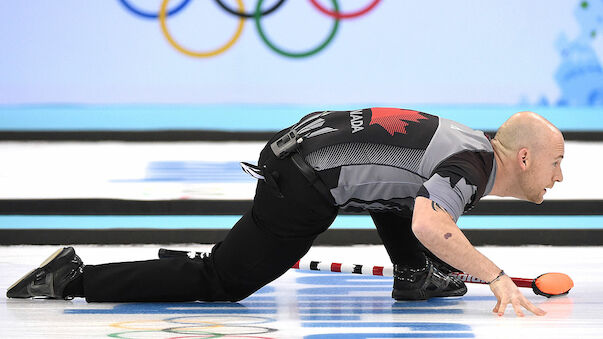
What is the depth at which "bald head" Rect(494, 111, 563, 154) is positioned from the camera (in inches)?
85.0

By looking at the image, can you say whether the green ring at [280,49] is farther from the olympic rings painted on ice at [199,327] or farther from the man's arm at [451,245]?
the man's arm at [451,245]

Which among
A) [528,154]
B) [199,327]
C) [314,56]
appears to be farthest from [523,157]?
[314,56]

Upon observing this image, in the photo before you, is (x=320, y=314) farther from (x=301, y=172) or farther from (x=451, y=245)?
(x=451, y=245)

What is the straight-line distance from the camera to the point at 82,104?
568 centimetres

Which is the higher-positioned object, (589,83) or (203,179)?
(589,83)

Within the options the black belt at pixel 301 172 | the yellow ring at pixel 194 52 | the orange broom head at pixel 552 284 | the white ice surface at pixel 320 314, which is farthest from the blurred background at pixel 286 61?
the black belt at pixel 301 172

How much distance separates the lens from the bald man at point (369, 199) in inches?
82.2

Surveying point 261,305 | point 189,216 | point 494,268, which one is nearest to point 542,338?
point 494,268

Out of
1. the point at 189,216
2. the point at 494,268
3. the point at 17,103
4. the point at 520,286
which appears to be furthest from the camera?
the point at 17,103

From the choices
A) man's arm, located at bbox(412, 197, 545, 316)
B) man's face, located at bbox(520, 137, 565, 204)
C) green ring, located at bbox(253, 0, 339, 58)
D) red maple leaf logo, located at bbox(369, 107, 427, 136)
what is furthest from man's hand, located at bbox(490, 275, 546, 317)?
green ring, located at bbox(253, 0, 339, 58)

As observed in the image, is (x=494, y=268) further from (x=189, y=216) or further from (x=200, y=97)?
(x=200, y=97)

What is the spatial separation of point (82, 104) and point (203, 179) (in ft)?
4.59

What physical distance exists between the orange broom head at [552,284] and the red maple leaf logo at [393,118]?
731 millimetres

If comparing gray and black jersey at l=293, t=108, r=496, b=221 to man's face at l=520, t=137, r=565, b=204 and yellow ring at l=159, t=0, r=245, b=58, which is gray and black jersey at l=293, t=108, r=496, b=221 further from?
yellow ring at l=159, t=0, r=245, b=58
